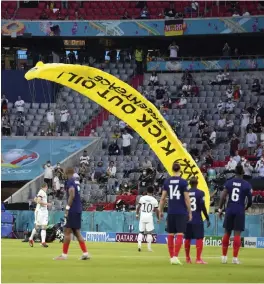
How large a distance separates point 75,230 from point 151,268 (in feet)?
7.76

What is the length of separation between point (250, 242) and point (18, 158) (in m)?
18.5

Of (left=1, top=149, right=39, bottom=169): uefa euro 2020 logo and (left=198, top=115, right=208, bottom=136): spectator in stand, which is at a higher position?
(left=198, top=115, right=208, bottom=136): spectator in stand

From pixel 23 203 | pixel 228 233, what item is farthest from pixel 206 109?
pixel 228 233

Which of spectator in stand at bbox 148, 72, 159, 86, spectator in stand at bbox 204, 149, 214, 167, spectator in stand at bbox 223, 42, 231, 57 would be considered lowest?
spectator in stand at bbox 204, 149, 214, 167

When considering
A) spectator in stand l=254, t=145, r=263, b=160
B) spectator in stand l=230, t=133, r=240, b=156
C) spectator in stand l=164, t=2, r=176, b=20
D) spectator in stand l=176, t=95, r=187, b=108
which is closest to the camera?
spectator in stand l=254, t=145, r=263, b=160

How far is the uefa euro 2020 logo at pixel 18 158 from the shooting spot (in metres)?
51.8

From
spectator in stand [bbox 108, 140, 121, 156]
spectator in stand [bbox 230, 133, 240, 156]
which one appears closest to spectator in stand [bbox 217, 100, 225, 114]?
spectator in stand [bbox 230, 133, 240, 156]

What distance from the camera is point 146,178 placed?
43.0 m

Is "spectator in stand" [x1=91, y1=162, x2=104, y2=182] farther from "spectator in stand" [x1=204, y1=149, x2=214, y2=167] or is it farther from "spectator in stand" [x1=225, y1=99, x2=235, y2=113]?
"spectator in stand" [x1=225, y1=99, x2=235, y2=113]

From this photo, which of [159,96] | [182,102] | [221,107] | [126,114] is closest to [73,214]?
[126,114]

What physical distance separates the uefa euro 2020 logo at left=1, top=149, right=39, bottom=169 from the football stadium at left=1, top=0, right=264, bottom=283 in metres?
0.06

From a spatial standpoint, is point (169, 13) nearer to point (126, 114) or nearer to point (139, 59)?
point (139, 59)

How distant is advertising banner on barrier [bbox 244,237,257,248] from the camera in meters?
36.6

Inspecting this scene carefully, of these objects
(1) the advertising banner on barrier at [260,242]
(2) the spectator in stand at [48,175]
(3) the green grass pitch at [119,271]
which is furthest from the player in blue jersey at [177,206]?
(2) the spectator in stand at [48,175]
